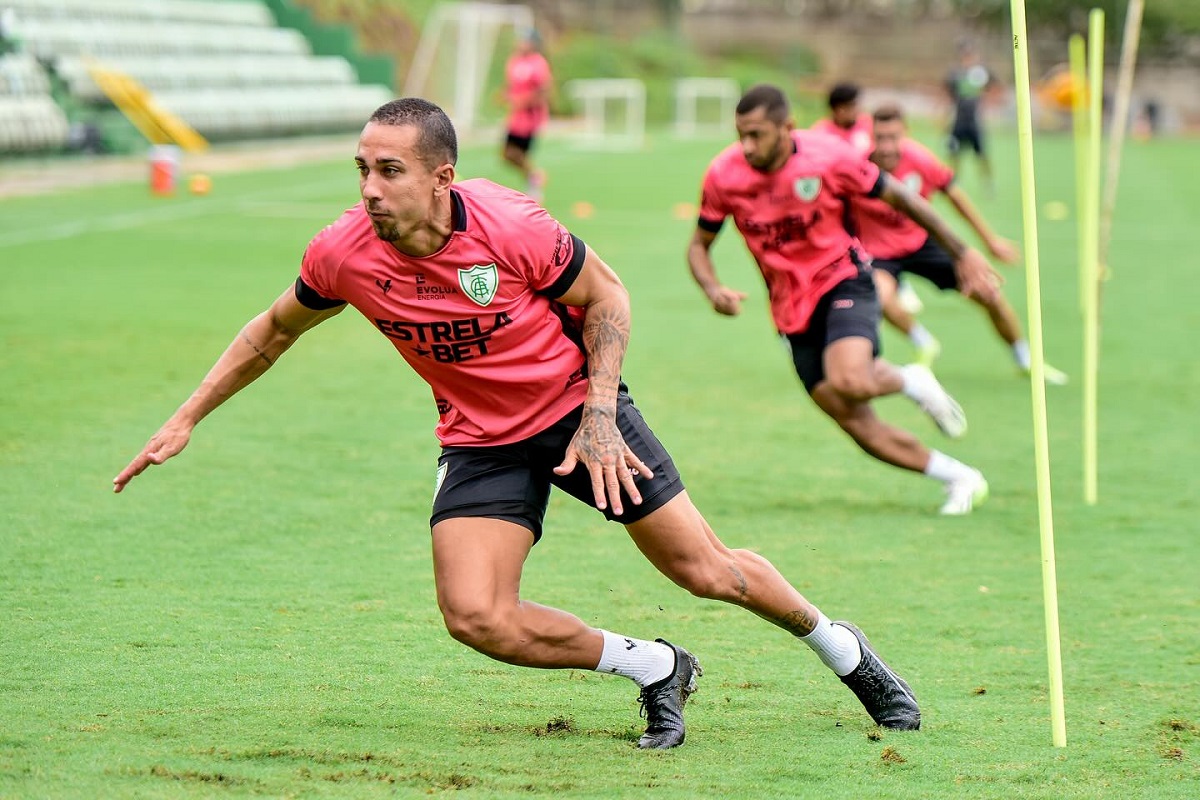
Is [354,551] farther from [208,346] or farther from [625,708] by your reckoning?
[208,346]

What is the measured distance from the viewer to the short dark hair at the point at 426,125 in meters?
4.51

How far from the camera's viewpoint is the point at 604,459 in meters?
4.57

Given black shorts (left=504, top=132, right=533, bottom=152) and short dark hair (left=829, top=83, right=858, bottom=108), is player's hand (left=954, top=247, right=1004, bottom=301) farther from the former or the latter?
black shorts (left=504, top=132, right=533, bottom=152)

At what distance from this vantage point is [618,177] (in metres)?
29.2

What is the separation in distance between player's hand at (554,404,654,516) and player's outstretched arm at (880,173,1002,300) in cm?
327

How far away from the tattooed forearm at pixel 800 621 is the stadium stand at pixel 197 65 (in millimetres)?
21268

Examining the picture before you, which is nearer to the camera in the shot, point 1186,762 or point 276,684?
point 1186,762

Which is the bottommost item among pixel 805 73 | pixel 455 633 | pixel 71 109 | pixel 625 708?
pixel 805 73

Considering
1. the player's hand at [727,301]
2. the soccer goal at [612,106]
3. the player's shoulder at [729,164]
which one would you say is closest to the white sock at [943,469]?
the player's hand at [727,301]

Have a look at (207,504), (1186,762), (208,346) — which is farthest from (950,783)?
(208,346)

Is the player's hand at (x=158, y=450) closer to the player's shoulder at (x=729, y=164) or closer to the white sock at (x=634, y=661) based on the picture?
the white sock at (x=634, y=661)

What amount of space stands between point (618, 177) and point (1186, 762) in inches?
985

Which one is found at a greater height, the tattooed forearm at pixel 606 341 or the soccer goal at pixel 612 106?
the tattooed forearm at pixel 606 341

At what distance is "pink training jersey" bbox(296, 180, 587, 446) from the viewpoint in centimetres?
468
